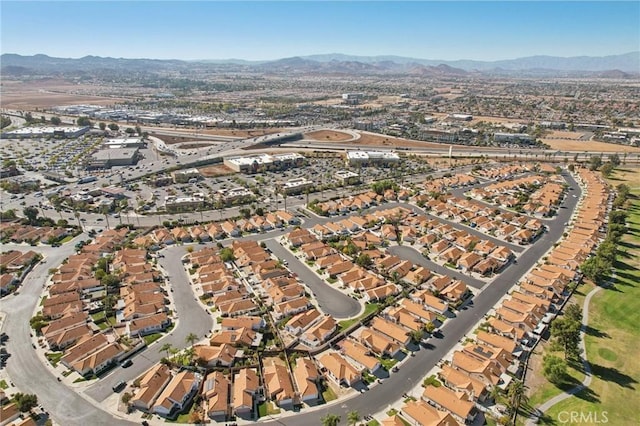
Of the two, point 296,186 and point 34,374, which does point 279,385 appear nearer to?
point 34,374

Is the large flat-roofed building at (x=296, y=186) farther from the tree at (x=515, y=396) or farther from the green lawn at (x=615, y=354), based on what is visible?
the tree at (x=515, y=396)

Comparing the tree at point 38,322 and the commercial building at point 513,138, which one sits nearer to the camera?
the tree at point 38,322

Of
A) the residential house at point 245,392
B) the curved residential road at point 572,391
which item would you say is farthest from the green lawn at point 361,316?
the curved residential road at point 572,391

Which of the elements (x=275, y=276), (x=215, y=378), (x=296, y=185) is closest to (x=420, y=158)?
(x=296, y=185)

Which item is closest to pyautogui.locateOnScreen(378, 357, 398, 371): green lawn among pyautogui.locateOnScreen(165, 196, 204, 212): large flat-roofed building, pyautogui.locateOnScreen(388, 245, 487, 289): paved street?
pyautogui.locateOnScreen(388, 245, 487, 289): paved street

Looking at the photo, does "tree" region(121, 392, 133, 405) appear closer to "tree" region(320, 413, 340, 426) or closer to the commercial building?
"tree" region(320, 413, 340, 426)

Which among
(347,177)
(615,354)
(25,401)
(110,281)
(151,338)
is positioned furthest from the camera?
(347,177)

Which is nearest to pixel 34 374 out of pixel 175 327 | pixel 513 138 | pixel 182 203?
pixel 175 327
